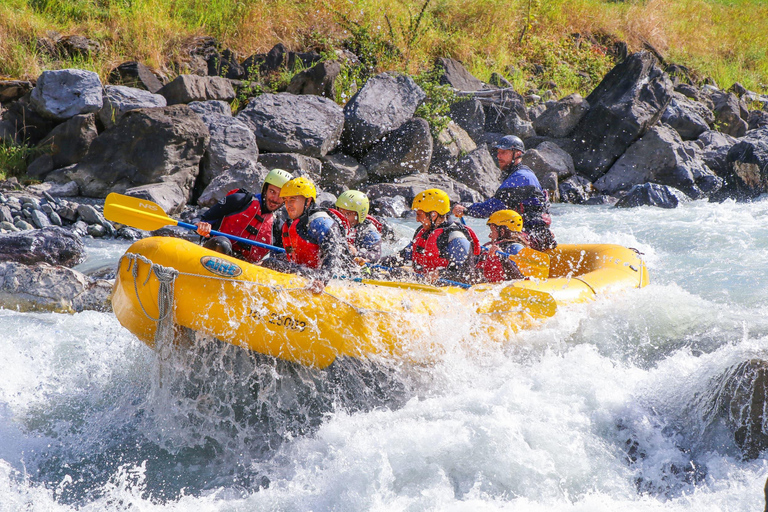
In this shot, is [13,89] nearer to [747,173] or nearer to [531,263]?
[531,263]

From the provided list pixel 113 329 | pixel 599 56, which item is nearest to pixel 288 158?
pixel 113 329

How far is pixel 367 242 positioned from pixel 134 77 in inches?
263

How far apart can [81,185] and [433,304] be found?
6180 mm

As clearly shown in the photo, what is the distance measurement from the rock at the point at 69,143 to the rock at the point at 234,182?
1859mm

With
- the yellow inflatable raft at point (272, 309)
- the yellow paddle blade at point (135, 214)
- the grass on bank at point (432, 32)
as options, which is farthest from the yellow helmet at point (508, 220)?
the grass on bank at point (432, 32)

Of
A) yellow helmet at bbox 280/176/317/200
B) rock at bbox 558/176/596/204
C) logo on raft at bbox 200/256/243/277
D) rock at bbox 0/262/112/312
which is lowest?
rock at bbox 558/176/596/204

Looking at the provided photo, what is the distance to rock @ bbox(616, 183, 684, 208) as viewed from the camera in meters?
10.3

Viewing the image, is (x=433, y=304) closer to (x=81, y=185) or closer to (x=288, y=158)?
(x=288, y=158)

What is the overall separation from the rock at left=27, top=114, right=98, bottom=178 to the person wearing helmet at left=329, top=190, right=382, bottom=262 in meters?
5.21

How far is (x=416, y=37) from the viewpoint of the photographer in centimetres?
1276

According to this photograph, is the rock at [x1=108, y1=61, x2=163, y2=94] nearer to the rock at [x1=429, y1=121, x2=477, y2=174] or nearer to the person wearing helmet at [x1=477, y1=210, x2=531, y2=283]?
the rock at [x1=429, y1=121, x2=477, y2=174]

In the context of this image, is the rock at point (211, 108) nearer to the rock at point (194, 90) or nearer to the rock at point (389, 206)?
the rock at point (194, 90)

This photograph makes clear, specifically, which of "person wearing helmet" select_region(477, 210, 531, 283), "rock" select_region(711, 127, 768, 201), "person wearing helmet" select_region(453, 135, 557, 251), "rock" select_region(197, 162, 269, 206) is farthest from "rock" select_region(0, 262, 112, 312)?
"rock" select_region(711, 127, 768, 201)

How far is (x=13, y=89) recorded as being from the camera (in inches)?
359
